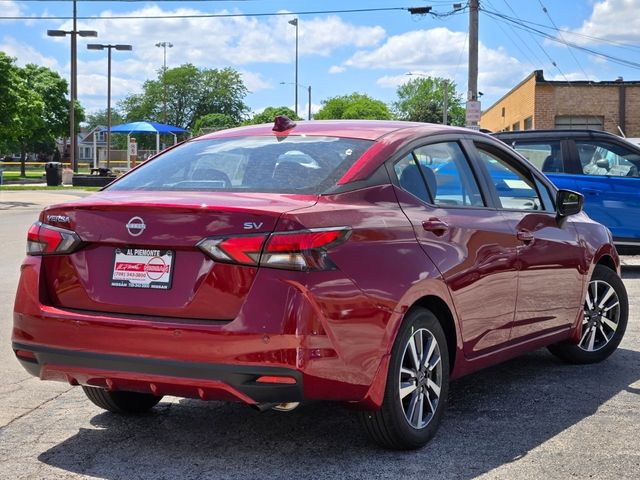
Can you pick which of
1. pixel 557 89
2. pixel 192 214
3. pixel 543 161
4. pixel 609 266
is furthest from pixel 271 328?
pixel 557 89

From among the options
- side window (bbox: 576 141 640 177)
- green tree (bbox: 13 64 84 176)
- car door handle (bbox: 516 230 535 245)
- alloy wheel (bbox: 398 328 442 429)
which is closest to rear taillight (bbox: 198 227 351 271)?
alloy wheel (bbox: 398 328 442 429)

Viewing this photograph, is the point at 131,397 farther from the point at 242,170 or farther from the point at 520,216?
the point at 520,216

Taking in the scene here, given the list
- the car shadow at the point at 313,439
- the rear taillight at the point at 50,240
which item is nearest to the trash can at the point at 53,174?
the car shadow at the point at 313,439

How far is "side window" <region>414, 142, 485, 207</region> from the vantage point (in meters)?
5.02

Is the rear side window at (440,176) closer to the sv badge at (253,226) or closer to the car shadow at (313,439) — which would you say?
the sv badge at (253,226)

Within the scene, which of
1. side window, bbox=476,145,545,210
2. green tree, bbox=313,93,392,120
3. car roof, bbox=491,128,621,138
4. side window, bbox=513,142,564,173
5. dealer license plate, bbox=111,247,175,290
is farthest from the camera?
green tree, bbox=313,93,392,120

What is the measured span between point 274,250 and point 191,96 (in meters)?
125

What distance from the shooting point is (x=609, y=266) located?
6883 millimetres

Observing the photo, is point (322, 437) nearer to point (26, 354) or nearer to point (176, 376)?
point (176, 376)

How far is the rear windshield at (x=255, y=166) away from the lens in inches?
177

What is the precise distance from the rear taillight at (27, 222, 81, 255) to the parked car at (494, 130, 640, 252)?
9034 mm

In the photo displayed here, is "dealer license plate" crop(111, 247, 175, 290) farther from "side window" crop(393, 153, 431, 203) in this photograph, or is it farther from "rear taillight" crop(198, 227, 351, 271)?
"side window" crop(393, 153, 431, 203)

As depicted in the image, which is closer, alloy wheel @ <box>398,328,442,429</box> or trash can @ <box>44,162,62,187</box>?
alloy wheel @ <box>398,328,442,429</box>

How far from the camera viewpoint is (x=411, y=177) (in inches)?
191
